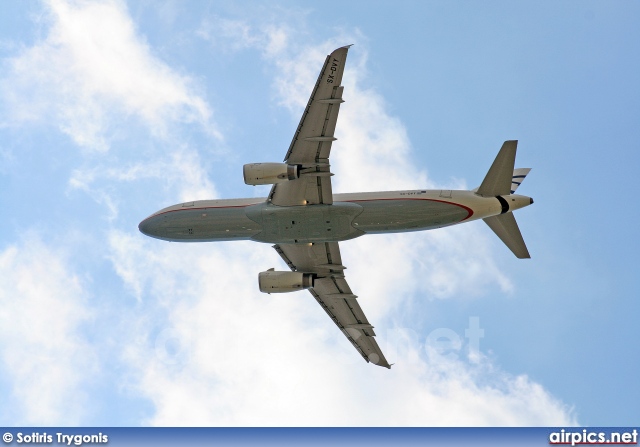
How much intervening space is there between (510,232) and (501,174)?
3.81 metres

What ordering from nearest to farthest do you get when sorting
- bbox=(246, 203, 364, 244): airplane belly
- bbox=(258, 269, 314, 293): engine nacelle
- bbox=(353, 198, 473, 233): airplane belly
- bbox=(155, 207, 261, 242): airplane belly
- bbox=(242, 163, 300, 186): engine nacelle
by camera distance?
1. bbox=(242, 163, 300, 186): engine nacelle
2. bbox=(353, 198, 473, 233): airplane belly
3. bbox=(246, 203, 364, 244): airplane belly
4. bbox=(155, 207, 261, 242): airplane belly
5. bbox=(258, 269, 314, 293): engine nacelle

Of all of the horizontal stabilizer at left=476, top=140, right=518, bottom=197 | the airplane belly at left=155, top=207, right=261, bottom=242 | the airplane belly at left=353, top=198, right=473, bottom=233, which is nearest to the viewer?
the horizontal stabilizer at left=476, top=140, right=518, bottom=197

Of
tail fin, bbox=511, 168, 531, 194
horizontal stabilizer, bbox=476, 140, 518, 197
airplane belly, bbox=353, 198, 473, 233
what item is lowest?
airplane belly, bbox=353, 198, 473, 233

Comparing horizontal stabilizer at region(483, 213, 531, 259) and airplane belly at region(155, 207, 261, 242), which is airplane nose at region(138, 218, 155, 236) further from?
horizontal stabilizer at region(483, 213, 531, 259)

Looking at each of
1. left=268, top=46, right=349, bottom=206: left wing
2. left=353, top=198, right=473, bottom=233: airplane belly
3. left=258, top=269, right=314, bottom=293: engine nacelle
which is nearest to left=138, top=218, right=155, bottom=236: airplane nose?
left=258, top=269, right=314, bottom=293: engine nacelle

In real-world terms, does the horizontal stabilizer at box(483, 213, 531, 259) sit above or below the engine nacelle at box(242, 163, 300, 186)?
below

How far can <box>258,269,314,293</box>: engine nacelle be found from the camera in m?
53.3

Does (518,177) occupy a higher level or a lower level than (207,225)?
higher

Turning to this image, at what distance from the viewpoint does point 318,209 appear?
48.4 m

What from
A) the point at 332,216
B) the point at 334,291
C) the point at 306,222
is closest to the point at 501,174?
the point at 332,216

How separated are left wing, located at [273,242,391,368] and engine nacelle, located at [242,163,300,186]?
764cm

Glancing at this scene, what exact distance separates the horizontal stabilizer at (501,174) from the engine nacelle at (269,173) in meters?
10.8

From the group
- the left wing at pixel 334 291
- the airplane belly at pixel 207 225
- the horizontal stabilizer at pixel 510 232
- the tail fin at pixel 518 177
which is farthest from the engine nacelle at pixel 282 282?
the tail fin at pixel 518 177

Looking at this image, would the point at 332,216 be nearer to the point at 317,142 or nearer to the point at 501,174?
the point at 317,142
